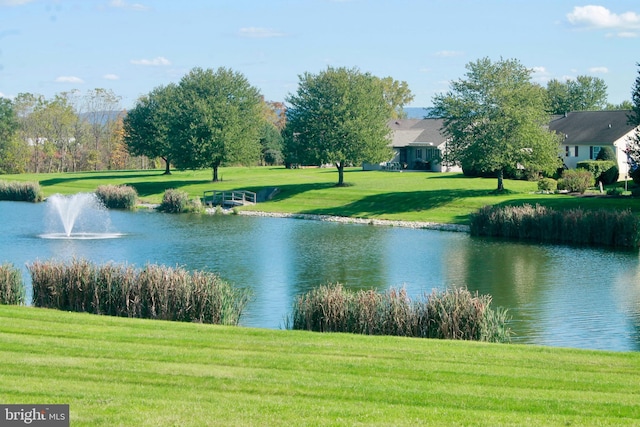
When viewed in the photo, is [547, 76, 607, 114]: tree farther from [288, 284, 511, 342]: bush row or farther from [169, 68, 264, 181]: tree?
[288, 284, 511, 342]: bush row

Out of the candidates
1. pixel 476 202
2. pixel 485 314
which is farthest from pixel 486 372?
pixel 476 202

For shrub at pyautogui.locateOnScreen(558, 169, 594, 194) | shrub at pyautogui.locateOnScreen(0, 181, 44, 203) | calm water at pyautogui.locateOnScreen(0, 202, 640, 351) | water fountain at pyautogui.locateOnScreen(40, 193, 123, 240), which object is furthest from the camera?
shrub at pyautogui.locateOnScreen(0, 181, 44, 203)

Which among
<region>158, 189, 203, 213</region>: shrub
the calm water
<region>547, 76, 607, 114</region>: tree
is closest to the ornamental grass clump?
the calm water

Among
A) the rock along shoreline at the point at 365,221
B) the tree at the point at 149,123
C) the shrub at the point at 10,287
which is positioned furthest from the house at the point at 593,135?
the shrub at the point at 10,287

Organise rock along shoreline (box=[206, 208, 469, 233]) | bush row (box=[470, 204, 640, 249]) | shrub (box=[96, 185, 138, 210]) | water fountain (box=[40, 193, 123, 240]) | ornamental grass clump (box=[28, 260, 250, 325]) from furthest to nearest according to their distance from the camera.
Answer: shrub (box=[96, 185, 138, 210]), rock along shoreline (box=[206, 208, 469, 233]), water fountain (box=[40, 193, 123, 240]), bush row (box=[470, 204, 640, 249]), ornamental grass clump (box=[28, 260, 250, 325])

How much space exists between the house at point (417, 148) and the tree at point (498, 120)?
20630mm

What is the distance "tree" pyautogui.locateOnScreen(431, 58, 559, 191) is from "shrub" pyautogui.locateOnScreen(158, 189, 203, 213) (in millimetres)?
20310

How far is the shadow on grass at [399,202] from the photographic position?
6175cm

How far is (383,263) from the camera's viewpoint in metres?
40.7

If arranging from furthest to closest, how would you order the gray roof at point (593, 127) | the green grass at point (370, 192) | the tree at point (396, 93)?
the tree at point (396, 93), the gray roof at point (593, 127), the green grass at point (370, 192)

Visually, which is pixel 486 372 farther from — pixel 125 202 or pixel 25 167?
pixel 25 167

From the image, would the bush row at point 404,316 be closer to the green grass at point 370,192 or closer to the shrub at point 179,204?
the green grass at point 370,192

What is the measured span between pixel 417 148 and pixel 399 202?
29.2 m

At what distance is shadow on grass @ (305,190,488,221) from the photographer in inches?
2431
